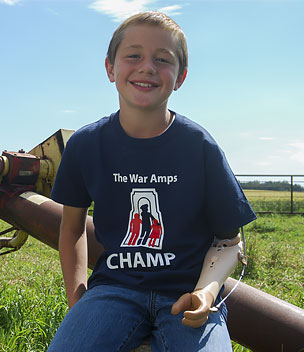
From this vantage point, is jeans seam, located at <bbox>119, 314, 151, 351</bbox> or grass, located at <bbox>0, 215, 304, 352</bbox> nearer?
jeans seam, located at <bbox>119, 314, 151, 351</bbox>

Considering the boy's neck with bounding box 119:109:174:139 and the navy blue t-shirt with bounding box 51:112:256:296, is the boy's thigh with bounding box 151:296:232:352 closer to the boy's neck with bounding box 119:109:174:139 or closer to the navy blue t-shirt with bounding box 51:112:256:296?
the navy blue t-shirt with bounding box 51:112:256:296

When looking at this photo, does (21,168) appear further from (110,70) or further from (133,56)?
(133,56)

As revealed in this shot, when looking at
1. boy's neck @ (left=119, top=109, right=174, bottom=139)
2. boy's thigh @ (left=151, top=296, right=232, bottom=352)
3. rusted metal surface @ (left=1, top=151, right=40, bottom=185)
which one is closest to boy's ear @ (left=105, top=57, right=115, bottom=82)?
boy's neck @ (left=119, top=109, right=174, bottom=139)

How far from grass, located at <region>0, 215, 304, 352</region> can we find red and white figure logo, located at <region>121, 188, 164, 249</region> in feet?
4.15

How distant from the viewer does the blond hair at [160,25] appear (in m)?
1.44

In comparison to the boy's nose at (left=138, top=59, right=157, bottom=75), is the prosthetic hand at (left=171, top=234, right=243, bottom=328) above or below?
below

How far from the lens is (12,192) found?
9.45 feet

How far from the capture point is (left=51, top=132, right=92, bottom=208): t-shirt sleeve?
63.5 inches

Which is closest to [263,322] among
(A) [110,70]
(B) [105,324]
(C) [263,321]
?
(C) [263,321]

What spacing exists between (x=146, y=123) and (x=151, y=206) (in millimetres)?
270

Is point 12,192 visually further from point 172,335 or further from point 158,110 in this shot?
point 172,335

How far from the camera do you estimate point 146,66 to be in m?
1.42

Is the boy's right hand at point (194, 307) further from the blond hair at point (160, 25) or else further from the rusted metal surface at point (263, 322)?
the blond hair at point (160, 25)

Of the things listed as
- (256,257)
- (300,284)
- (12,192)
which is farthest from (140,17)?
(256,257)
